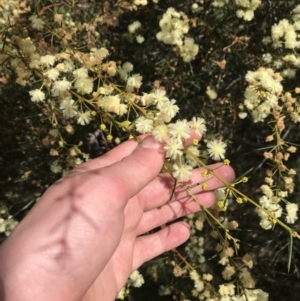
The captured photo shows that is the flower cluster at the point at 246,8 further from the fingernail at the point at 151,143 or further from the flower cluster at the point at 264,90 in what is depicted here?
the fingernail at the point at 151,143

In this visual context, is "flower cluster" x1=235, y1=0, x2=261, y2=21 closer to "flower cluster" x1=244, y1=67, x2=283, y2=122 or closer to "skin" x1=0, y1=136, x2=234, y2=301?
"flower cluster" x1=244, y1=67, x2=283, y2=122

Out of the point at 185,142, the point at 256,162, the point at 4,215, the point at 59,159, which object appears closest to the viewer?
the point at 185,142

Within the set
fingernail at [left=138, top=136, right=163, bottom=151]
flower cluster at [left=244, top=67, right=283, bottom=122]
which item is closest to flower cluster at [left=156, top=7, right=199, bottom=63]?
flower cluster at [left=244, top=67, right=283, bottom=122]

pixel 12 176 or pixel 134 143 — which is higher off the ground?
pixel 134 143

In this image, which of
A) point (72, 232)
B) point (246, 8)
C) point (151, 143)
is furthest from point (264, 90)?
point (72, 232)

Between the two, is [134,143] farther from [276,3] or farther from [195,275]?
[276,3]

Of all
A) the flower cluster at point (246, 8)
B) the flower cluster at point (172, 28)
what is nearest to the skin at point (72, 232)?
the flower cluster at point (172, 28)

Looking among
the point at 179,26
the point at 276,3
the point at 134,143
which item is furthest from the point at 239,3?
the point at 134,143

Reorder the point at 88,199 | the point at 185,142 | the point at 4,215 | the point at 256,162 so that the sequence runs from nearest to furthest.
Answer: the point at 88,199
the point at 185,142
the point at 4,215
the point at 256,162
